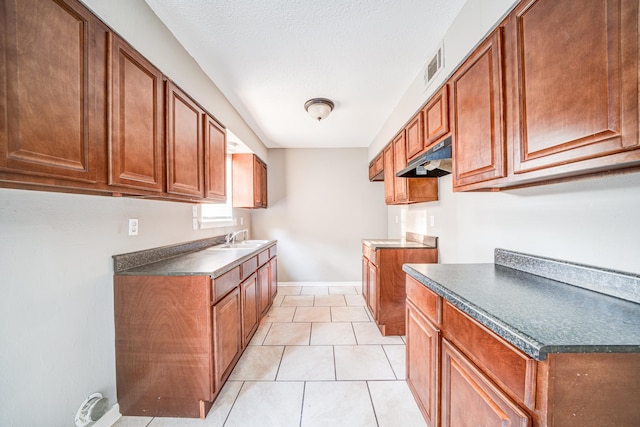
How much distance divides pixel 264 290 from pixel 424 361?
6.31 ft

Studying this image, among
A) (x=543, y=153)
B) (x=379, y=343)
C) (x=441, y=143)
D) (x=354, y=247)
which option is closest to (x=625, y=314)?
(x=543, y=153)

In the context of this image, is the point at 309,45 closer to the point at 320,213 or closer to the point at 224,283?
the point at 224,283

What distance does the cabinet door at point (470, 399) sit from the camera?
76cm

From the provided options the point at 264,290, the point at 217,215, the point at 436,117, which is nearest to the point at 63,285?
the point at 264,290

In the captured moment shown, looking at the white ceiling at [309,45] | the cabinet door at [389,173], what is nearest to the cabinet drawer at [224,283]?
the white ceiling at [309,45]

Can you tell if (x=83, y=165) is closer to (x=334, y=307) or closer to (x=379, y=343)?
(x=379, y=343)

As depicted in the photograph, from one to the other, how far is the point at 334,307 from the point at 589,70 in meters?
3.14

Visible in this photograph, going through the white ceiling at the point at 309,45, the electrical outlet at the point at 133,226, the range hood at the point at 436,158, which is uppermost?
the white ceiling at the point at 309,45

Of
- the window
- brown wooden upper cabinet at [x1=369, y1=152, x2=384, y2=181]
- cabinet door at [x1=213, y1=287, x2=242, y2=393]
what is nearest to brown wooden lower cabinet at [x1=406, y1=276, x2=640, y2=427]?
cabinet door at [x1=213, y1=287, x2=242, y2=393]

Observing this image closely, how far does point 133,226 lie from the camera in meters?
1.62

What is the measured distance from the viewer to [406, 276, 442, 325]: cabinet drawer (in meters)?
1.22

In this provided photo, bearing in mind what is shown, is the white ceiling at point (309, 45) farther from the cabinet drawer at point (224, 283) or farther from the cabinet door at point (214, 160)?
the cabinet drawer at point (224, 283)

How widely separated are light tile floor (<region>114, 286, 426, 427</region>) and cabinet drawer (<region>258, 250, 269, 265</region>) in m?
0.71

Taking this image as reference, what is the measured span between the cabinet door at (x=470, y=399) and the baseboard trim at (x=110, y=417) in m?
1.85
